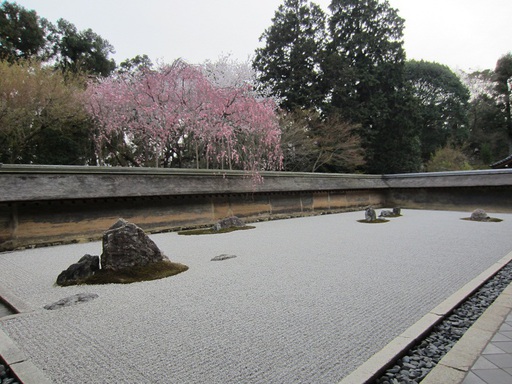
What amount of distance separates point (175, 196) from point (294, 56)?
54.4 feet

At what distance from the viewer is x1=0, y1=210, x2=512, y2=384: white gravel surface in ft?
6.33

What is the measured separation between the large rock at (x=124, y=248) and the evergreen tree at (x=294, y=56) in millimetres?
17067

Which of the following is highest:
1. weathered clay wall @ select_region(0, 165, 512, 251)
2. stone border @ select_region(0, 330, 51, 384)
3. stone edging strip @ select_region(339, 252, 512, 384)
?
weathered clay wall @ select_region(0, 165, 512, 251)

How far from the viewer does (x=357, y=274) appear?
3988 mm

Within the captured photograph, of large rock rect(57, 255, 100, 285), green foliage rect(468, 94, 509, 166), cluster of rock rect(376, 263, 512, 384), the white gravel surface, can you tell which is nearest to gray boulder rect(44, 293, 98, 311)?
the white gravel surface

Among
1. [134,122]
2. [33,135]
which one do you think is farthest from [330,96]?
[33,135]

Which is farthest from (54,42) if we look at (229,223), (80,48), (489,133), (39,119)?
(489,133)

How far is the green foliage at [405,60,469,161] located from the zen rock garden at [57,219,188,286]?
1254 inches

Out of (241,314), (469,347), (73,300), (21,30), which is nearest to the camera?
(469,347)

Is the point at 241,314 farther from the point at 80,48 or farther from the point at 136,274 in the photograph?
the point at 80,48

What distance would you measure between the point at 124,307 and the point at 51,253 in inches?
150

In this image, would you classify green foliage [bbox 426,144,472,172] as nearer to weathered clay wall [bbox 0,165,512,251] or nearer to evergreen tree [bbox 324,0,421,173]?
evergreen tree [bbox 324,0,421,173]

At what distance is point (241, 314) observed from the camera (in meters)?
2.74

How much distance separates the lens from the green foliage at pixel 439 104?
102 feet
